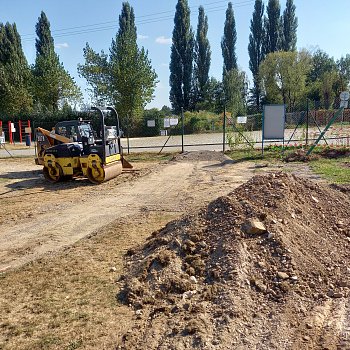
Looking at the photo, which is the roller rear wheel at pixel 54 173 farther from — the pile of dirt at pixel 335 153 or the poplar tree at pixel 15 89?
the poplar tree at pixel 15 89

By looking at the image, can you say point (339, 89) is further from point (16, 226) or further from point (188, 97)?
point (16, 226)

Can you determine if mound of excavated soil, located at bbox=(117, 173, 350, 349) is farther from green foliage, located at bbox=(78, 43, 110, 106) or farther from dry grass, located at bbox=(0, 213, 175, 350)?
green foliage, located at bbox=(78, 43, 110, 106)

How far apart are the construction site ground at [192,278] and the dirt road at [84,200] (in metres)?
0.07

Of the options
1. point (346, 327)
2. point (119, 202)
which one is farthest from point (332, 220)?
point (119, 202)

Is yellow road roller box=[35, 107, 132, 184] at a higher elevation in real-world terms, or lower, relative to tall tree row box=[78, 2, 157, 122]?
A: lower

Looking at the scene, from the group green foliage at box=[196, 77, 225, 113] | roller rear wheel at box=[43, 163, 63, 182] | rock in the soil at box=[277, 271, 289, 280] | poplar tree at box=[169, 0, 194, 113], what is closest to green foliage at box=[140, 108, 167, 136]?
green foliage at box=[196, 77, 225, 113]

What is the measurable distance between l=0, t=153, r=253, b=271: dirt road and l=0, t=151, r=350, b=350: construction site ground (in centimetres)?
7

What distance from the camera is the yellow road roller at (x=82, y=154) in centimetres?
1262

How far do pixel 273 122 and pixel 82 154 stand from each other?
8.65m

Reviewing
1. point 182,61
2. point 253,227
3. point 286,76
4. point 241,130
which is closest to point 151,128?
point 286,76

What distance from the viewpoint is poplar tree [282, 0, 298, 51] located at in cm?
5475

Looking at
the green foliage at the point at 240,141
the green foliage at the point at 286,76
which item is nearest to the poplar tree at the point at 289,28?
the green foliage at the point at 286,76

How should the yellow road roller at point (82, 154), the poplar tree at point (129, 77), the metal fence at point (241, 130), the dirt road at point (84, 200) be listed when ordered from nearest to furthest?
1. the dirt road at point (84, 200)
2. the yellow road roller at point (82, 154)
3. the metal fence at point (241, 130)
4. the poplar tree at point (129, 77)

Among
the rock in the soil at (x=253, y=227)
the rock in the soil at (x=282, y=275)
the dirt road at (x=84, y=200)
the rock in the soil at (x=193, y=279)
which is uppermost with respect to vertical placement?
the rock in the soil at (x=253, y=227)
